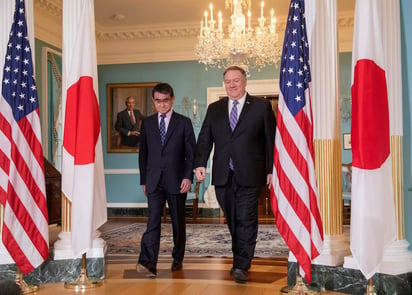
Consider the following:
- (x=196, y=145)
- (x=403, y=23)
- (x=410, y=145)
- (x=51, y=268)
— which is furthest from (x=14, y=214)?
(x=403, y=23)

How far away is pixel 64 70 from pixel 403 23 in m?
2.94

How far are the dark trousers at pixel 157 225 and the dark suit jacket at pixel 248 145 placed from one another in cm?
56

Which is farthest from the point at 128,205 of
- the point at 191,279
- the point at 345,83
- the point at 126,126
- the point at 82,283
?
the point at 82,283

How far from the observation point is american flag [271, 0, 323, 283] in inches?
140

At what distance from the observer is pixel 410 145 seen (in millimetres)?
3844

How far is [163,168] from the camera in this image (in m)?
4.60

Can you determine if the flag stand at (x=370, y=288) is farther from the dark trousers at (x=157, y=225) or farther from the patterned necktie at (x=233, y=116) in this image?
the dark trousers at (x=157, y=225)

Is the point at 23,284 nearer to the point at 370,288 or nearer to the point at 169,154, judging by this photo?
the point at 169,154

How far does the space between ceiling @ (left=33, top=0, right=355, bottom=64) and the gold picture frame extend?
582 mm

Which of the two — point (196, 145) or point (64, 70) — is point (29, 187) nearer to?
point (64, 70)

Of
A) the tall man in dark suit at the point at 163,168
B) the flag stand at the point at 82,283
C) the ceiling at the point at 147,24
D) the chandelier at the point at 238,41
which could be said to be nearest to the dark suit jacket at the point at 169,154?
the tall man in dark suit at the point at 163,168

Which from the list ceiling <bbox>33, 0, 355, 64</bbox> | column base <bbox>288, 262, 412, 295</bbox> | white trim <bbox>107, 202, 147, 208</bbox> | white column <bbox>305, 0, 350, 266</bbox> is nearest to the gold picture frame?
ceiling <bbox>33, 0, 355, 64</bbox>

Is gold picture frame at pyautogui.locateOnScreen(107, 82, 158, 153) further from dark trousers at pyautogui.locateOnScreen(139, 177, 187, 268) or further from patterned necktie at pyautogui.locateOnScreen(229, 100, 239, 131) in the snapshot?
patterned necktie at pyautogui.locateOnScreen(229, 100, 239, 131)

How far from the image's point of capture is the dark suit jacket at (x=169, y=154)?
4.60 meters
